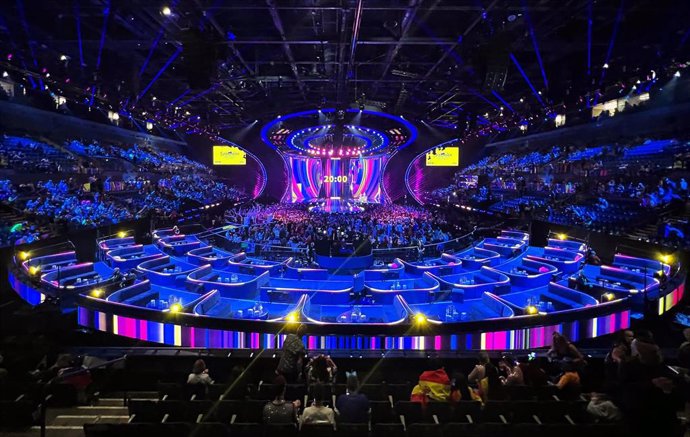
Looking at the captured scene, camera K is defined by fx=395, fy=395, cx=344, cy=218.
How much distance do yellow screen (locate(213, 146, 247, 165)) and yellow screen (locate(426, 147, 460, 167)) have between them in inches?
664

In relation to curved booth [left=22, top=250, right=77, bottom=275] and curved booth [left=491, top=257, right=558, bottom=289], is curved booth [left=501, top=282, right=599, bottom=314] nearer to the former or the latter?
curved booth [left=491, top=257, right=558, bottom=289]

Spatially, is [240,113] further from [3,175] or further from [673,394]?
[673,394]

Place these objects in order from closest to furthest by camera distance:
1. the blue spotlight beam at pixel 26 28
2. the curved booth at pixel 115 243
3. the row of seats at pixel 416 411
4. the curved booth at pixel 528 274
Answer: the row of seats at pixel 416 411 → the curved booth at pixel 528 274 → the blue spotlight beam at pixel 26 28 → the curved booth at pixel 115 243

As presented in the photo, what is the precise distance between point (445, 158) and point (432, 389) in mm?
34451

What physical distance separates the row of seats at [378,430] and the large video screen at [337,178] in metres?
31.2

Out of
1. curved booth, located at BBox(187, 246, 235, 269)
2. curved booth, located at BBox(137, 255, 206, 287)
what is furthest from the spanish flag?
curved booth, located at BBox(187, 246, 235, 269)

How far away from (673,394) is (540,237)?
535 inches

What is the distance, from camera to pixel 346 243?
13.3 metres

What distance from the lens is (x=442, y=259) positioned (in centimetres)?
1424

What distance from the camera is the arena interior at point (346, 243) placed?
4164 mm

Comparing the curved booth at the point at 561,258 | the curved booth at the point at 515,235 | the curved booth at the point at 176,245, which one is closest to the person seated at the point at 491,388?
the curved booth at the point at 561,258

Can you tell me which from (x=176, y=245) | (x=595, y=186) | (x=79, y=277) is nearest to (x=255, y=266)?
(x=176, y=245)

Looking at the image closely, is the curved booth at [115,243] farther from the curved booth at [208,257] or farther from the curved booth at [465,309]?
the curved booth at [465,309]

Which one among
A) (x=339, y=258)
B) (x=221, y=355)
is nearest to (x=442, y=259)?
(x=339, y=258)
